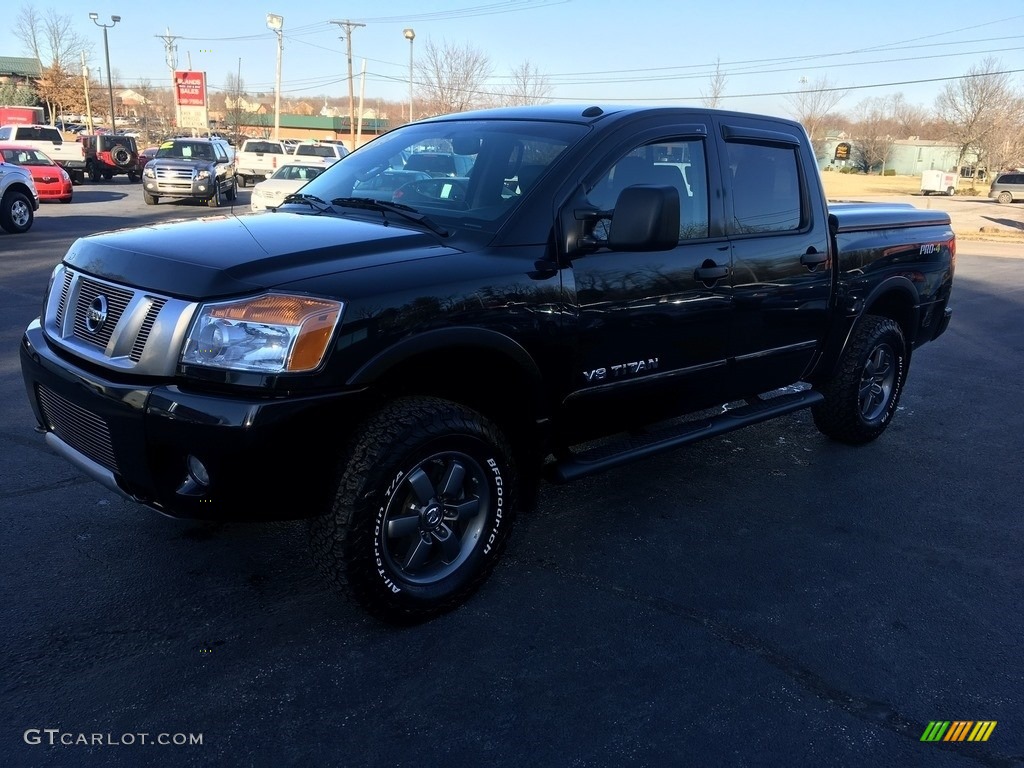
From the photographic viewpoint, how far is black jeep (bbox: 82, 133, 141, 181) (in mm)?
32969

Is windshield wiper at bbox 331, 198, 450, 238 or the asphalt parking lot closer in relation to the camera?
the asphalt parking lot

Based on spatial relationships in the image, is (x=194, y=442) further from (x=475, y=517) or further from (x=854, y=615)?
(x=854, y=615)

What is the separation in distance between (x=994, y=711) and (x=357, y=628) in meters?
2.27

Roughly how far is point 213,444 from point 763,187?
125 inches

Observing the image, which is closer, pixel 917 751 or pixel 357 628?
pixel 917 751

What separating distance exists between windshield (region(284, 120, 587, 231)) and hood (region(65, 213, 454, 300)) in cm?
32

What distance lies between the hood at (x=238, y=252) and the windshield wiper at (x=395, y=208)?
77 millimetres

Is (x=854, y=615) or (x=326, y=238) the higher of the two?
(x=326, y=238)

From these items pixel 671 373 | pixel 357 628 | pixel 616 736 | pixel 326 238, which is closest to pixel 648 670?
pixel 616 736

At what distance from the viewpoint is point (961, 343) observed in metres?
9.30

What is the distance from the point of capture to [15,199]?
14805mm

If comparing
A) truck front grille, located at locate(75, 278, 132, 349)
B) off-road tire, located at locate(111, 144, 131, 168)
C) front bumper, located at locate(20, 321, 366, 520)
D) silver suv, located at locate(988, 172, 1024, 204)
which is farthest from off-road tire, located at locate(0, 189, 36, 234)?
silver suv, located at locate(988, 172, 1024, 204)

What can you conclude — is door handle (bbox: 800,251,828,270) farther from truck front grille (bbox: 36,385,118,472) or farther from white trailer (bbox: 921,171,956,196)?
white trailer (bbox: 921,171,956,196)

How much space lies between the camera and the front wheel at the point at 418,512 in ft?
9.53
